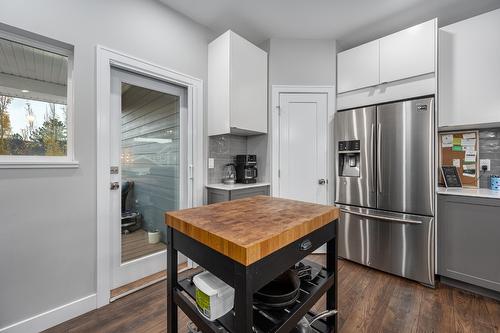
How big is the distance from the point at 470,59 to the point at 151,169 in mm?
3482

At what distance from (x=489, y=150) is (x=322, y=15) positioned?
2.37 metres

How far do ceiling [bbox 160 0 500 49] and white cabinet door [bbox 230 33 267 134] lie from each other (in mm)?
260

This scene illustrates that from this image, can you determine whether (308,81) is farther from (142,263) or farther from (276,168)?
(142,263)

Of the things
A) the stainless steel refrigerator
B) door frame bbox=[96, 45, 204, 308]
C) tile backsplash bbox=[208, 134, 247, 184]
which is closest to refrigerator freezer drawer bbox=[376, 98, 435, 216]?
the stainless steel refrigerator

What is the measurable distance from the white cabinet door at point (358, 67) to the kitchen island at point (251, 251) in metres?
2.12

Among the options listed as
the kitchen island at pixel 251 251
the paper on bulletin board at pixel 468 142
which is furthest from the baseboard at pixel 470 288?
the kitchen island at pixel 251 251

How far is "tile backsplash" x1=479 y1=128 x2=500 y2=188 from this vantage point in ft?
7.80

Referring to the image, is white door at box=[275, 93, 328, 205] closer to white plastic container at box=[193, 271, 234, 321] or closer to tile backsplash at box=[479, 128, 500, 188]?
tile backsplash at box=[479, 128, 500, 188]

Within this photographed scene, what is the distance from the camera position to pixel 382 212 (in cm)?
244

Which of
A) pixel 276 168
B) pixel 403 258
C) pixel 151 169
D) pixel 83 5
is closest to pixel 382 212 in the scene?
pixel 403 258

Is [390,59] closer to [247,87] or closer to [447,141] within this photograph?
[447,141]

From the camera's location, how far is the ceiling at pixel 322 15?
2.31 metres

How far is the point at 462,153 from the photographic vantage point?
99.3 inches

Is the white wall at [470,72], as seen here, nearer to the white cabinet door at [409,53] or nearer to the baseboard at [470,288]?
the white cabinet door at [409,53]
